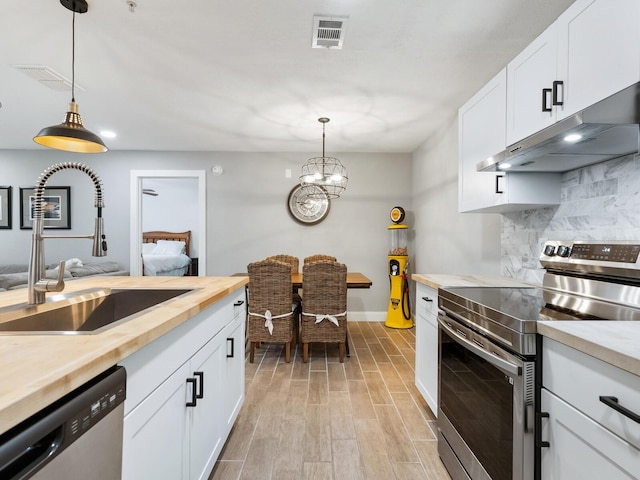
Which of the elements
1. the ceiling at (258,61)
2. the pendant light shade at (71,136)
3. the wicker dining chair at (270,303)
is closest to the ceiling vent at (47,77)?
the ceiling at (258,61)

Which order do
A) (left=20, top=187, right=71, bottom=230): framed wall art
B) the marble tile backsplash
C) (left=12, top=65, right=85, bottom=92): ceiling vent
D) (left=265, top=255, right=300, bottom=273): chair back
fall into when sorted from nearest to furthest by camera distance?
the marble tile backsplash, (left=12, top=65, right=85, bottom=92): ceiling vent, (left=265, top=255, right=300, bottom=273): chair back, (left=20, top=187, right=71, bottom=230): framed wall art

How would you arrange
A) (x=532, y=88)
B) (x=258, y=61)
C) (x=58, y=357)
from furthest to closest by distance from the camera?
(x=258, y=61) → (x=532, y=88) → (x=58, y=357)

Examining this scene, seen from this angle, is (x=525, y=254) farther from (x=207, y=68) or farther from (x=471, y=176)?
(x=207, y=68)

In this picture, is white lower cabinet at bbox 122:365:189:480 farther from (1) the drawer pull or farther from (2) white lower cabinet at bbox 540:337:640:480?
(1) the drawer pull

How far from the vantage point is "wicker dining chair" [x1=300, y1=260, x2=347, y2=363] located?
121 inches

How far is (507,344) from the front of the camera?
114 centimetres

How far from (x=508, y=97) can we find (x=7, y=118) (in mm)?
4783

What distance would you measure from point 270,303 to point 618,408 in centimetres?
262

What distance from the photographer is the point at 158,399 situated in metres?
0.99

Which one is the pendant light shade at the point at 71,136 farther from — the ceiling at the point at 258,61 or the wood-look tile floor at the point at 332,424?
the wood-look tile floor at the point at 332,424

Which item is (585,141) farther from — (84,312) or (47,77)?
(47,77)

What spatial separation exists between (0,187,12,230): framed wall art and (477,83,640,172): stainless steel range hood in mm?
6207

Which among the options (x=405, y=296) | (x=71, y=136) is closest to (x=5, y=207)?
(x=71, y=136)

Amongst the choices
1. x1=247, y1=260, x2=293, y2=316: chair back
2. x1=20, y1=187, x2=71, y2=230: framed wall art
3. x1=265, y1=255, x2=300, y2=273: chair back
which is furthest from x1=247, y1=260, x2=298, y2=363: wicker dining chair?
x1=20, y1=187, x2=71, y2=230: framed wall art
